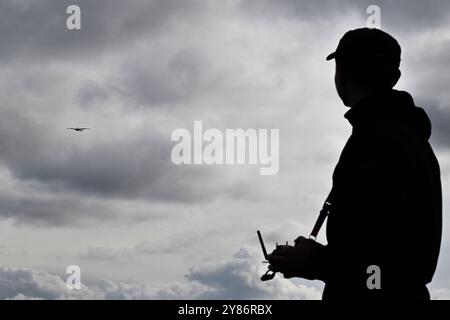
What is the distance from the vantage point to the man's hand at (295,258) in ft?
17.6

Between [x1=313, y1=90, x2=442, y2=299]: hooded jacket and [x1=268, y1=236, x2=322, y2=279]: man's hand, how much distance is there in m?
0.11

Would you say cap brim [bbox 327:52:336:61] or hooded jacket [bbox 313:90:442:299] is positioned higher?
cap brim [bbox 327:52:336:61]

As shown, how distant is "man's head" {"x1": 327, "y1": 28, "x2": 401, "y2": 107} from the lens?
19.0ft

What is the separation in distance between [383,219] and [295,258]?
2.88 ft

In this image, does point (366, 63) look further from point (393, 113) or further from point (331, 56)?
point (393, 113)

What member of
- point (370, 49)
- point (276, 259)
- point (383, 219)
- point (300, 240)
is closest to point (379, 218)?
point (383, 219)

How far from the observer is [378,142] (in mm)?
5316

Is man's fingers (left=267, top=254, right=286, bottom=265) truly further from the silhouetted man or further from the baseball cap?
the baseball cap

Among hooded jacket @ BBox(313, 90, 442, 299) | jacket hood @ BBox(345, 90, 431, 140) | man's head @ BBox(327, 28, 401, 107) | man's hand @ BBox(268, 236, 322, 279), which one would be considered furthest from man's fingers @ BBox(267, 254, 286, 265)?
man's head @ BBox(327, 28, 401, 107)

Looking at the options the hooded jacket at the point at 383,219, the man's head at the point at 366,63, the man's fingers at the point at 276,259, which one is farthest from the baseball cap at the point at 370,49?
the man's fingers at the point at 276,259

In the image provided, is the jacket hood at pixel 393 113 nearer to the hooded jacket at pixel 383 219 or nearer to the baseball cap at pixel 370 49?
the hooded jacket at pixel 383 219
